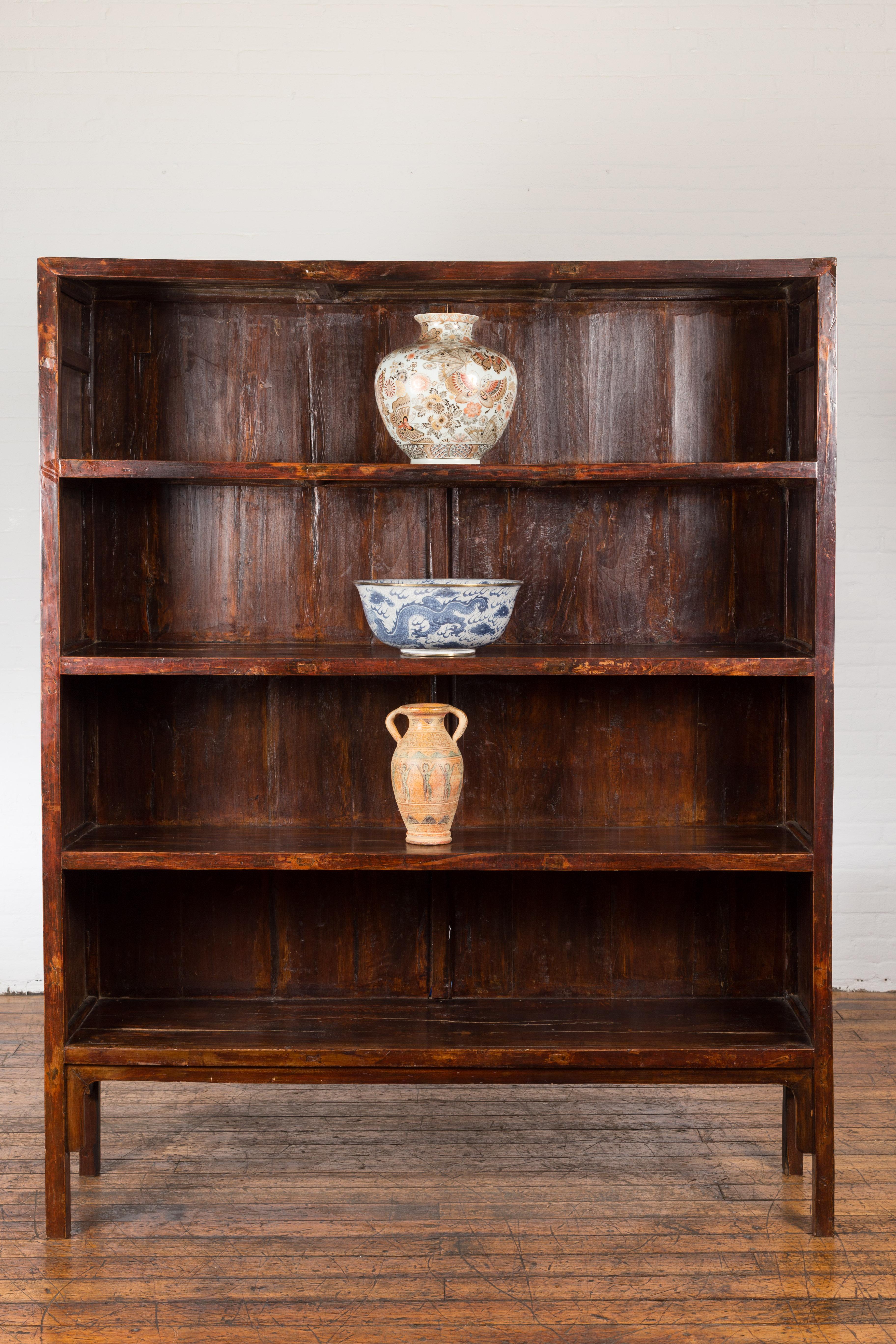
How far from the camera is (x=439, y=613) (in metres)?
2.52

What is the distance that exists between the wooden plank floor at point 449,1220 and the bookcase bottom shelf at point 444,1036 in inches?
12.3

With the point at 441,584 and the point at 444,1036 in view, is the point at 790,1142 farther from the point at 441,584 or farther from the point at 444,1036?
the point at 441,584

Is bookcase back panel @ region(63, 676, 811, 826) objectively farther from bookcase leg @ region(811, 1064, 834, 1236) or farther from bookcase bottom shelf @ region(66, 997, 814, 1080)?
bookcase leg @ region(811, 1064, 834, 1236)

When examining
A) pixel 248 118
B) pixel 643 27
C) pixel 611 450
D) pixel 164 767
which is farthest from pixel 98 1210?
pixel 643 27

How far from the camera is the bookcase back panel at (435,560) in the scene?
2.86 m

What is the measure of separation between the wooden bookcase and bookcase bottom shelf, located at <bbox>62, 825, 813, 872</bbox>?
42 mm

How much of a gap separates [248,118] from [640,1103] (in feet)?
9.98

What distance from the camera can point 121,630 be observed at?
287 centimetres

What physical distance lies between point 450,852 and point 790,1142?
1018 mm

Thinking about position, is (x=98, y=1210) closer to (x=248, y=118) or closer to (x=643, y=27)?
(x=248, y=118)

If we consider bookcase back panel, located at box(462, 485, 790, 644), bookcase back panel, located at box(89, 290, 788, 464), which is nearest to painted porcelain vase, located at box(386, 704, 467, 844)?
bookcase back panel, located at box(462, 485, 790, 644)

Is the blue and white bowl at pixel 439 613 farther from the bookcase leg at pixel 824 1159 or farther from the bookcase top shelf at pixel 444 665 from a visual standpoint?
the bookcase leg at pixel 824 1159

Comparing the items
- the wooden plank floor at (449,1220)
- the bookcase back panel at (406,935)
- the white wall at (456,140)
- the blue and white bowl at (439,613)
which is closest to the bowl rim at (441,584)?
the blue and white bowl at (439,613)

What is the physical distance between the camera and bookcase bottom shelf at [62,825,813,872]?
250 cm
